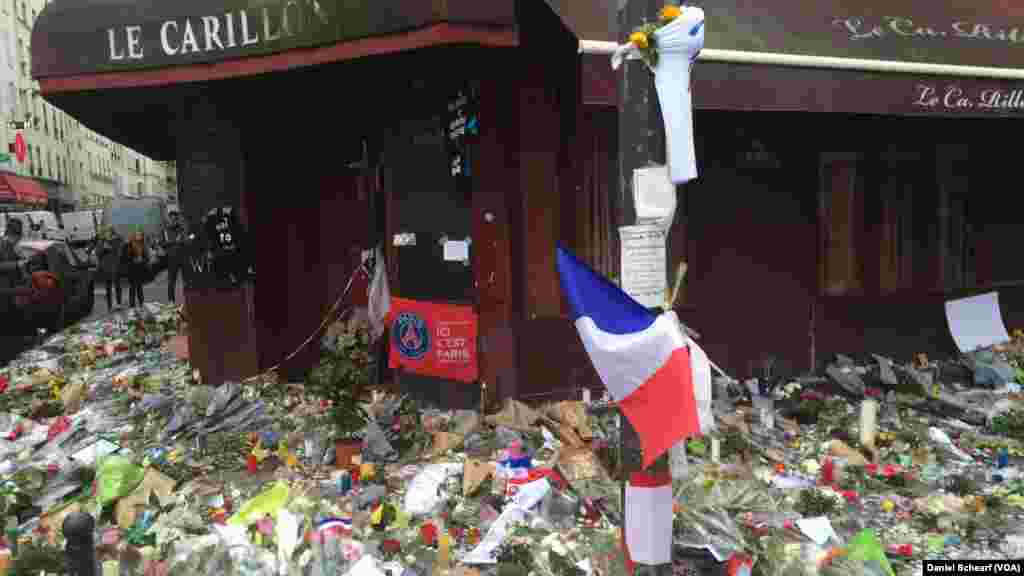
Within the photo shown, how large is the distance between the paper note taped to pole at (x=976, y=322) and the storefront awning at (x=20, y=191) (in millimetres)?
35075

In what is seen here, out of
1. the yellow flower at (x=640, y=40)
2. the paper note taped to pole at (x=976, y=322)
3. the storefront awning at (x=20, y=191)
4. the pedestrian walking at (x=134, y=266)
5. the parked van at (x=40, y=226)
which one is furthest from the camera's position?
the storefront awning at (x=20, y=191)

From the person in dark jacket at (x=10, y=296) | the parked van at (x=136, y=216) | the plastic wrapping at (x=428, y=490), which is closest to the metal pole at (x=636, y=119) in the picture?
the plastic wrapping at (x=428, y=490)

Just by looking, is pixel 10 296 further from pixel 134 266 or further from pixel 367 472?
pixel 367 472

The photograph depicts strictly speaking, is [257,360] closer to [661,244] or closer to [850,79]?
[661,244]

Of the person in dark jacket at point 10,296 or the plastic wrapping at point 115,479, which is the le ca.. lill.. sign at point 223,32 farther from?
the person in dark jacket at point 10,296

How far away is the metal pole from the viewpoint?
11.3 ft

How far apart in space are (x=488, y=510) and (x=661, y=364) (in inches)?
85.0

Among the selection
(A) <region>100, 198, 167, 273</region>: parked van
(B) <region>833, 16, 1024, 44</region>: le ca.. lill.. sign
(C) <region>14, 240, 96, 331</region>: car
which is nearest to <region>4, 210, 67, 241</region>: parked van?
(A) <region>100, 198, 167, 273</region>: parked van

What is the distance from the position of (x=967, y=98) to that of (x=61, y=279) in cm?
1504

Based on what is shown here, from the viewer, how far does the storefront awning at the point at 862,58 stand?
609cm

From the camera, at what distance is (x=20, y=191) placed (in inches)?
1314

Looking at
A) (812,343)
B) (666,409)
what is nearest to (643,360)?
(666,409)

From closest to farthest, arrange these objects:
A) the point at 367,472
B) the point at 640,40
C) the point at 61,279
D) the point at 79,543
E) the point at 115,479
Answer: the point at 640,40, the point at 79,543, the point at 115,479, the point at 367,472, the point at 61,279

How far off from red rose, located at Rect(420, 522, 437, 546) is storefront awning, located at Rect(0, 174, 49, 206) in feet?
110
